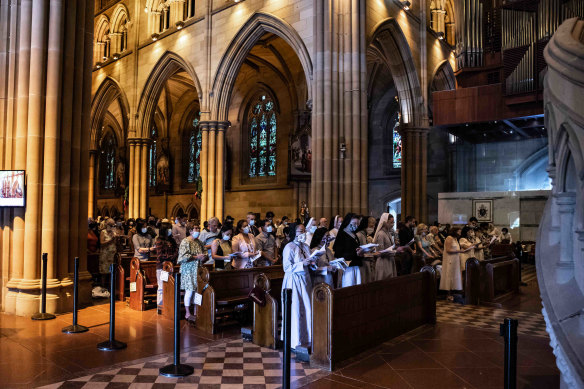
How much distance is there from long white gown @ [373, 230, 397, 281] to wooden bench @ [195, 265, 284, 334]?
196 cm

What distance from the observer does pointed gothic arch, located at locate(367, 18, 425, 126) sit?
61.1 ft

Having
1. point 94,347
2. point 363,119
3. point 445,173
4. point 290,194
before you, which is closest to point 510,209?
point 445,173

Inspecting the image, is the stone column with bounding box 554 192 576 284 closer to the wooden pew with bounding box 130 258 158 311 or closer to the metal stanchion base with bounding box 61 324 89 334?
the metal stanchion base with bounding box 61 324 89 334

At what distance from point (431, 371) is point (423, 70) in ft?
54.1

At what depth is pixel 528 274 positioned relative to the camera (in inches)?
602

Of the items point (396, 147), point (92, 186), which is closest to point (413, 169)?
point (396, 147)

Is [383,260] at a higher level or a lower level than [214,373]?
higher

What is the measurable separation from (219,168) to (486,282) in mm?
11899

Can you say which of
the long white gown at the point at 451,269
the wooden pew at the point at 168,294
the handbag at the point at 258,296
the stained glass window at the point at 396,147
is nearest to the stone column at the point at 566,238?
the handbag at the point at 258,296

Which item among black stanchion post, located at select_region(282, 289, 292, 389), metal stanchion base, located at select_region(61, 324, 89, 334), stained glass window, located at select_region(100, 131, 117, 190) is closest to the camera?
black stanchion post, located at select_region(282, 289, 292, 389)

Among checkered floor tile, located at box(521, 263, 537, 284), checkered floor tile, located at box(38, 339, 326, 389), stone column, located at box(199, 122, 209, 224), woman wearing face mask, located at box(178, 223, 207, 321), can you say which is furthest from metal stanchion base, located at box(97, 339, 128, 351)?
stone column, located at box(199, 122, 209, 224)

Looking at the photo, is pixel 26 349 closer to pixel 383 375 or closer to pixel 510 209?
pixel 383 375

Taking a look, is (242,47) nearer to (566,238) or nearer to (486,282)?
(486,282)

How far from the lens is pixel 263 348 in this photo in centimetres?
636
